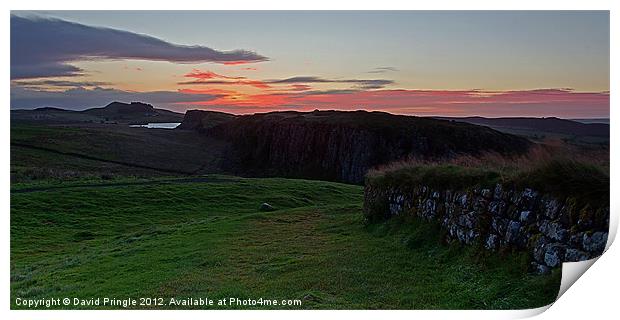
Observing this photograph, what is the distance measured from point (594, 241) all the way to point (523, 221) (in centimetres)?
137

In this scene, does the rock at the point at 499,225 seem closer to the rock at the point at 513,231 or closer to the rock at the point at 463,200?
the rock at the point at 513,231

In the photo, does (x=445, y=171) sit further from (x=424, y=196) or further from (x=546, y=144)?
(x=546, y=144)

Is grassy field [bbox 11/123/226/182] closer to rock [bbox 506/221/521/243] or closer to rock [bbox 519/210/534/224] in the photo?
rock [bbox 506/221/521/243]

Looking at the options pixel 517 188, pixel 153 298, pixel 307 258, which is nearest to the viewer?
pixel 517 188

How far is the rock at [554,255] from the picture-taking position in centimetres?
913

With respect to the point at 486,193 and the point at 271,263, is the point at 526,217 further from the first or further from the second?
the point at 271,263

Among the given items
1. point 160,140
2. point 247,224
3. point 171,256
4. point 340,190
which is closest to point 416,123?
point 340,190

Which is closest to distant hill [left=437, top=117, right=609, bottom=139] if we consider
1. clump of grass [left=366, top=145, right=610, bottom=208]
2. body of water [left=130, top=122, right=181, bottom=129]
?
clump of grass [left=366, top=145, right=610, bottom=208]

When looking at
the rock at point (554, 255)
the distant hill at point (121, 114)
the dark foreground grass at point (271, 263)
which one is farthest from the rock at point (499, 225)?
the distant hill at point (121, 114)

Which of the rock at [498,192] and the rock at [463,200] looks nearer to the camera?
the rock at [498,192]

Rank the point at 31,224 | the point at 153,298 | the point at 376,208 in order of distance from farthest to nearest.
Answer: the point at 31,224 < the point at 376,208 < the point at 153,298

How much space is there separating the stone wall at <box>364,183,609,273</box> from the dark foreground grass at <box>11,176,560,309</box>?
311 mm

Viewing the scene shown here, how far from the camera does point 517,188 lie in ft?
34.3

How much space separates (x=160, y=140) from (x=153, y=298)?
2514 centimetres
